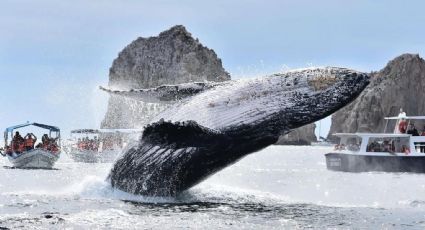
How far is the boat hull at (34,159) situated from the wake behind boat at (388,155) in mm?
18888

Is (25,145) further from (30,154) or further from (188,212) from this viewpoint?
(188,212)

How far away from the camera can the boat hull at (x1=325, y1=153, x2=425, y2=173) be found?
4178 cm

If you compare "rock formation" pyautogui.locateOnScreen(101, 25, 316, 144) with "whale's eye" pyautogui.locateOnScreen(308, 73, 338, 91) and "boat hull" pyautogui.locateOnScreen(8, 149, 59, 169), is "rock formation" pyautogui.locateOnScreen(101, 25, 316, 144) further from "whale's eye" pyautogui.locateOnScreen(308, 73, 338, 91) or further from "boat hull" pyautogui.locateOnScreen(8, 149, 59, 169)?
"whale's eye" pyautogui.locateOnScreen(308, 73, 338, 91)

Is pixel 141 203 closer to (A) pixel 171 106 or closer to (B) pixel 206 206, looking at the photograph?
(B) pixel 206 206

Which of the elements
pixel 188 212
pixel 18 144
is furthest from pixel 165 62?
pixel 188 212

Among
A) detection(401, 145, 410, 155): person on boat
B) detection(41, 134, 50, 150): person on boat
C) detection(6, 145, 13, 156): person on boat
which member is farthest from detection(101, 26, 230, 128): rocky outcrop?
detection(401, 145, 410, 155): person on boat

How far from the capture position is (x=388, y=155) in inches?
1700

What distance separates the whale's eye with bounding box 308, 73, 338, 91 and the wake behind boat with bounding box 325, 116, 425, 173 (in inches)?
1268

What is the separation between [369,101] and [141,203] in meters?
172

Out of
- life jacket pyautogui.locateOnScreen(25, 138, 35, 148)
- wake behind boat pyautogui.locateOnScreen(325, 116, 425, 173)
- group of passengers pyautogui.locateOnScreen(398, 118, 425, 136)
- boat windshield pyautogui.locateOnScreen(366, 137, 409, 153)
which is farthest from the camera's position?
group of passengers pyautogui.locateOnScreen(398, 118, 425, 136)

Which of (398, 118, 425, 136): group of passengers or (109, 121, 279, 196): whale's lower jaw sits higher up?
(398, 118, 425, 136): group of passengers

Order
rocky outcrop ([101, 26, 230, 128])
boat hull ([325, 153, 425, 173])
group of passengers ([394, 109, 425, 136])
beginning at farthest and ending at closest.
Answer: rocky outcrop ([101, 26, 230, 128])
group of passengers ([394, 109, 425, 136])
boat hull ([325, 153, 425, 173])

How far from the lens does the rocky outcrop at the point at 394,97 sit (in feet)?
573

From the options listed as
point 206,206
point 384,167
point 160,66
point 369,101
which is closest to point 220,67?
point 160,66
